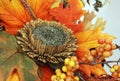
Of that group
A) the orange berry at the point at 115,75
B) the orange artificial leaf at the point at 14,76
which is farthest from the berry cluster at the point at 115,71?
the orange artificial leaf at the point at 14,76

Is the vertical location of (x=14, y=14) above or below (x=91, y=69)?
above

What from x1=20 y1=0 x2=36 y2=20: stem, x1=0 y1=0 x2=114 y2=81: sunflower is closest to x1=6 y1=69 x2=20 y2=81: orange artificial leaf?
x1=0 y1=0 x2=114 y2=81: sunflower

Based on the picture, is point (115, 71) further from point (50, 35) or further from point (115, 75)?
point (50, 35)

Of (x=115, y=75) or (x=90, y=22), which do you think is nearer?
(x=115, y=75)

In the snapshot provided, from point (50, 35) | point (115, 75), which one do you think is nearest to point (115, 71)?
point (115, 75)

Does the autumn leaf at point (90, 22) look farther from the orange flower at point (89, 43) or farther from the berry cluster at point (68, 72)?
the berry cluster at point (68, 72)

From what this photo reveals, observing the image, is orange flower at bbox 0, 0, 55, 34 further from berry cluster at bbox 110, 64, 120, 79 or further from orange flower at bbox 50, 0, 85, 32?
berry cluster at bbox 110, 64, 120, 79
